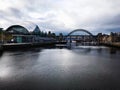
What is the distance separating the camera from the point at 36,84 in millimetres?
12000

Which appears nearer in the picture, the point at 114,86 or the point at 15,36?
the point at 114,86

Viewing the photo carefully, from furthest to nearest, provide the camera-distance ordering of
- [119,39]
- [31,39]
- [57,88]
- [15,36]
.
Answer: [31,39], [119,39], [15,36], [57,88]

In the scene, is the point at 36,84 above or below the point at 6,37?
below

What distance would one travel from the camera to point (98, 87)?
36.8ft

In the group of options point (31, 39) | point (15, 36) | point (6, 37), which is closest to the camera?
point (6, 37)

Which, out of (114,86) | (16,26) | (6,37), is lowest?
(114,86)

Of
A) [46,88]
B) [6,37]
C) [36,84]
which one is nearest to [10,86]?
[36,84]

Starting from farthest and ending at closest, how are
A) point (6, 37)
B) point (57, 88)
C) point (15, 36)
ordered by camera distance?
point (15, 36), point (6, 37), point (57, 88)

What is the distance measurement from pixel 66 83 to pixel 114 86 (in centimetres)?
432

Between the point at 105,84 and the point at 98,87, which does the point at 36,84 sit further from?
the point at 105,84

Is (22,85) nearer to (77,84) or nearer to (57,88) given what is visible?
(57,88)

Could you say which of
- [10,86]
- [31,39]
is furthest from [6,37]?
[10,86]

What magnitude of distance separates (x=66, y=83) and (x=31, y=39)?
405ft

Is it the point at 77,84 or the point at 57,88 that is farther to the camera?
the point at 77,84
